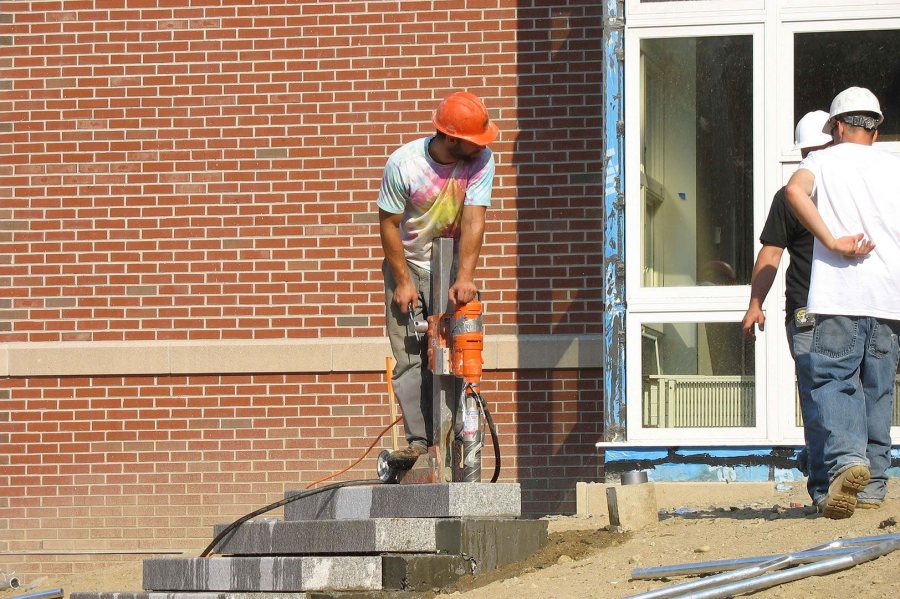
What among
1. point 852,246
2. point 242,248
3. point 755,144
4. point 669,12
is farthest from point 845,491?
point 242,248

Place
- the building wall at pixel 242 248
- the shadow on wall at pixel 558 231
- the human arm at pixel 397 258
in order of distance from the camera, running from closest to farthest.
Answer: the human arm at pixel 397 258
the shadow on wall at pixel 558 231
the building wall at pixel 242 248

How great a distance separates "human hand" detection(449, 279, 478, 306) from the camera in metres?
6.69

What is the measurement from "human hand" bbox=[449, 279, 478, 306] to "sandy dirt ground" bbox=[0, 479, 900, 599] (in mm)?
1245

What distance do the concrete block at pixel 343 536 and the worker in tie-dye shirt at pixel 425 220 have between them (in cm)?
50

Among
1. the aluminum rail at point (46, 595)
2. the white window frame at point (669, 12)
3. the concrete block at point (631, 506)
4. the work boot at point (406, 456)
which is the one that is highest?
the white window frame at point (669, 12)

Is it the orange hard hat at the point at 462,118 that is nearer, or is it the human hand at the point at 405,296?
the orange hard hat at the point at 462,118

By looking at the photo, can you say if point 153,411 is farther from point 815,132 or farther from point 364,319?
point 815,132

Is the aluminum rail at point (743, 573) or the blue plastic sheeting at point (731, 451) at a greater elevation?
the blue plastic sheeting at point (731, 451)

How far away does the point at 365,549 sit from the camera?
6.48m

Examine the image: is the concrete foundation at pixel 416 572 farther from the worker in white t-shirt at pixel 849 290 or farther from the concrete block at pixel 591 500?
the concrete block at pixel 591 500

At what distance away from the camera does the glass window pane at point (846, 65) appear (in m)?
9.43

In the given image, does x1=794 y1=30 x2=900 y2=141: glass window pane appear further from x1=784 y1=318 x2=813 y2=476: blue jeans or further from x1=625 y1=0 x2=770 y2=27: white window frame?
x1=784 y1=318 x2=813 y2=476: blue jeans

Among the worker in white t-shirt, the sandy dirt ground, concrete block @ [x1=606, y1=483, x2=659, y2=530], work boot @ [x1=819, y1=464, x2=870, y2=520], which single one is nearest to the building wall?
concrete block @ [x1=606, y1=483, x2=659, y2=530]

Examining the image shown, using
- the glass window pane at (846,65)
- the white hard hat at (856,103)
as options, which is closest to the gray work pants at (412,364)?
the white hard hat at (856,103)
